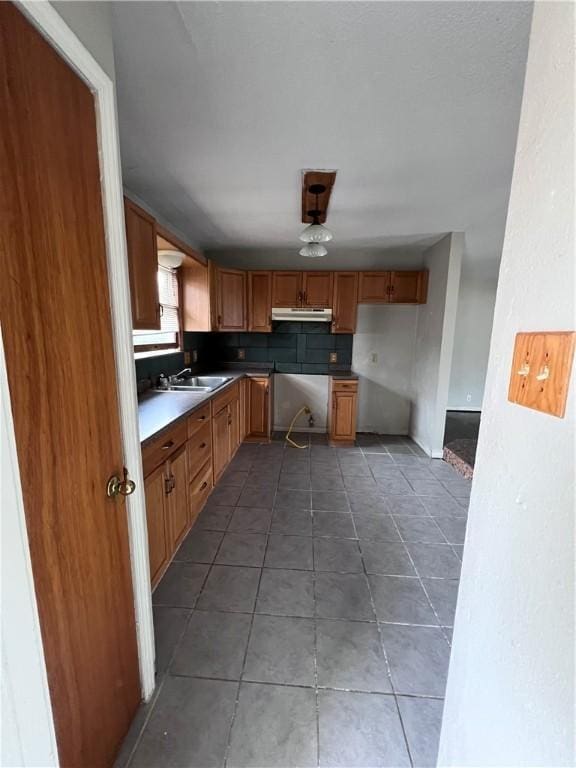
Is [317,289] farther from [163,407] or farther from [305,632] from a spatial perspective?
[305,632]

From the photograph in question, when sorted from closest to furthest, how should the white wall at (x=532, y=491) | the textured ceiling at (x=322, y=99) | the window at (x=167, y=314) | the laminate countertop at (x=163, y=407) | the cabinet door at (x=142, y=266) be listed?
the white wall at (x=532, y=491), the textured ceiling at (x=322, y=99), the laminate countertop at (x=163, y=407), the cabinet door at (x=142, y=266), the window at (x=167, y=314)

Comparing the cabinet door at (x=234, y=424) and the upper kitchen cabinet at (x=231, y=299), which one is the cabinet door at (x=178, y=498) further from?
the upper kitchen cabinet at (x=231, y=299)

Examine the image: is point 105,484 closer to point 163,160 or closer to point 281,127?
point 281,127

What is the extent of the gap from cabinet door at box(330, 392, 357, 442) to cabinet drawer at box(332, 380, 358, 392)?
5cm

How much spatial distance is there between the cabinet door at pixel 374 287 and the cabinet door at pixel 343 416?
1206 mm

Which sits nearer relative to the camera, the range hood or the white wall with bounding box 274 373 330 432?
the range hood

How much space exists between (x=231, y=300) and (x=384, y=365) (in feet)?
7.24

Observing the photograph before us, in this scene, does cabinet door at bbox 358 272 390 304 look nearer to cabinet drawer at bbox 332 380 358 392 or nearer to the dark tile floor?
cabinet drawer at bbox 332 380 358 392

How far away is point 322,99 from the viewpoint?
144cm

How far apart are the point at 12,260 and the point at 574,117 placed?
102 centimetres

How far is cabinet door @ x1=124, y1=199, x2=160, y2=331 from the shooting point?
1.85 metres

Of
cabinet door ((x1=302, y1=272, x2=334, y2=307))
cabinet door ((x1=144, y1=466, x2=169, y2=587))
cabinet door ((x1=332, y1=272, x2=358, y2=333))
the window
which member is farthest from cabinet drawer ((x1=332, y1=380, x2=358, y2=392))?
cabinet door ((x1=144, y1=466, x2=169, y2=587))

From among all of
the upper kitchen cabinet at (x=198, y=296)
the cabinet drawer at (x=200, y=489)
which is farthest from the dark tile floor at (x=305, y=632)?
the upper kitchen cabinet at (x=198, y=296)

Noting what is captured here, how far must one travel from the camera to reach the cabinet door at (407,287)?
3.91 metres
